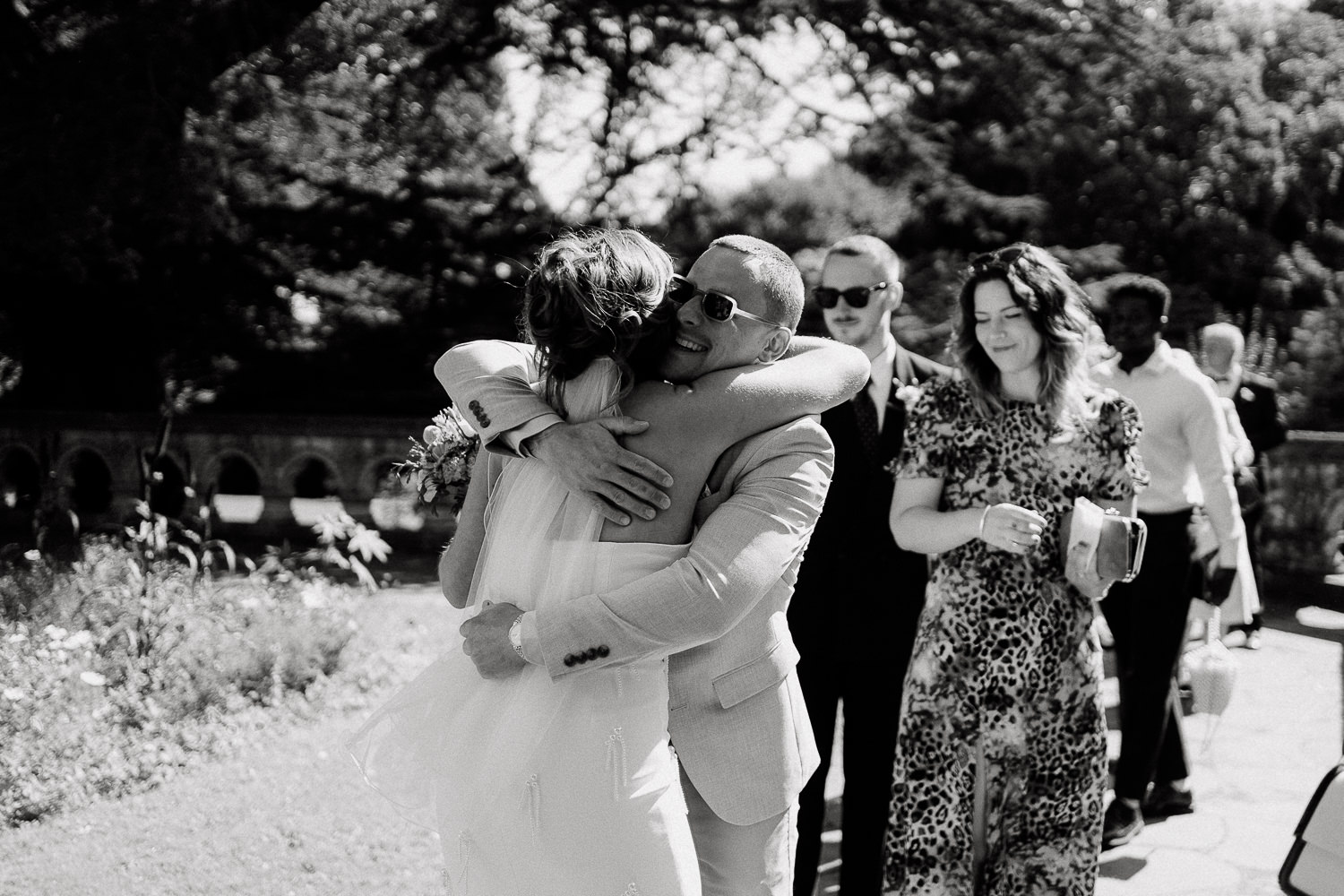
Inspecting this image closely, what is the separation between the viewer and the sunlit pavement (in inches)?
163

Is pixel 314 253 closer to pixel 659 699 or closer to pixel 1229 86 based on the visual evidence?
pixel 1229 86

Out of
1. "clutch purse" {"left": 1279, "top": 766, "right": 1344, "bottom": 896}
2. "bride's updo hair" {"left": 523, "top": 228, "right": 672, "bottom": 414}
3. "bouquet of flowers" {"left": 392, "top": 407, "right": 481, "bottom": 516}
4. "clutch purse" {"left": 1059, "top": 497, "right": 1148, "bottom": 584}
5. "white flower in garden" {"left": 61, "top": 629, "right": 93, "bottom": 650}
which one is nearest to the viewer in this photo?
"bride's updo hair" {"left": 523, "top": 228, "right": 672, "bottom": 414}

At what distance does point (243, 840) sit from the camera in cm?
402

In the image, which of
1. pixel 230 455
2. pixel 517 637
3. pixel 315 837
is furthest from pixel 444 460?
pixel 230 455

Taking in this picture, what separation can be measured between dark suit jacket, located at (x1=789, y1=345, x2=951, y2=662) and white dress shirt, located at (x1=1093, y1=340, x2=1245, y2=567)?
4.74ft

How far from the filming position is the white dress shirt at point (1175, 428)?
4594 mm

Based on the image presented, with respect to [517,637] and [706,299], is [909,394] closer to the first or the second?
[706,299]

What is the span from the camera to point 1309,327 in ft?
56.3

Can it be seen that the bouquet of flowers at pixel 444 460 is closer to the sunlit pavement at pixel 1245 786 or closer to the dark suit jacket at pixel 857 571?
the dark suit jacket at pixel 857 571

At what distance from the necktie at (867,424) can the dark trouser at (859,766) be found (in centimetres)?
65

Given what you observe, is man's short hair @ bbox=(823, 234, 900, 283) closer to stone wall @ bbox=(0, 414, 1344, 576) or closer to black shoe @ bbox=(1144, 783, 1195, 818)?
black shoe @ bbox=(1144, 783, 1195, 818)

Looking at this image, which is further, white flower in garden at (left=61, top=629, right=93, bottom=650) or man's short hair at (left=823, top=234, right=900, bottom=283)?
white flower in garden at (left=61, top=629, right=93, bottom=650)

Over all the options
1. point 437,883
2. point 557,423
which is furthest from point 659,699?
point 437,883

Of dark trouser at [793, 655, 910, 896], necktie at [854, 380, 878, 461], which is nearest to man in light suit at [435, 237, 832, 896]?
dark trouser at [793, 655, 910, 896]
